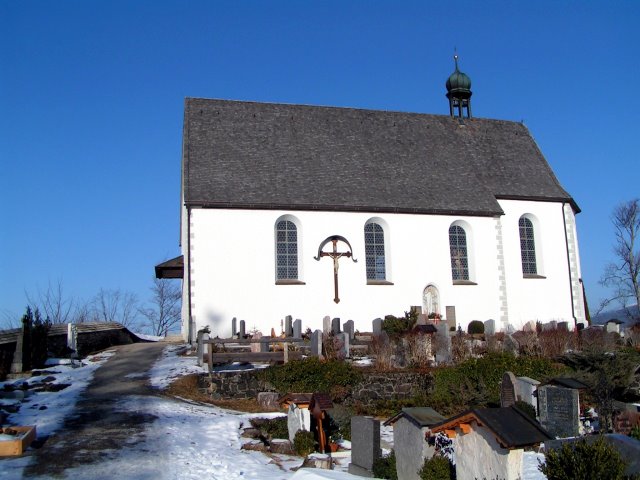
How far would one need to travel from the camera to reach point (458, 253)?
995 inches

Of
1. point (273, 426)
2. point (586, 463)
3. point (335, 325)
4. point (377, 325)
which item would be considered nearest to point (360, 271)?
point (377, 325)

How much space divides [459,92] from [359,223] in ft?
35.6

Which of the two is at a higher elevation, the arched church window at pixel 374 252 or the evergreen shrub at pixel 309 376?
the arched church window at pixel 374 252

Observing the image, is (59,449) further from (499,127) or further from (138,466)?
(499,127)

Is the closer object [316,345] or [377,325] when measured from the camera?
[316,345]

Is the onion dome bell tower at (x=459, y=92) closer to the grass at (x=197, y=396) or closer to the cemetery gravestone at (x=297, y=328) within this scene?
the cemetery gravestone at (x=297, y=328)

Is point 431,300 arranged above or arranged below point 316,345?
above

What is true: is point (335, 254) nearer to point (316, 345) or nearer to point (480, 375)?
point (316, 345)

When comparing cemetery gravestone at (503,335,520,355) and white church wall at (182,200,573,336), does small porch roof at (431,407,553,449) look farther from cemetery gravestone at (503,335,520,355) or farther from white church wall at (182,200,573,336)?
white church wall at (182,200,573,336)

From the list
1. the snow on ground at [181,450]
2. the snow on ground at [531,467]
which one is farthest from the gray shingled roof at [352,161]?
the snow on ground at [531,467]

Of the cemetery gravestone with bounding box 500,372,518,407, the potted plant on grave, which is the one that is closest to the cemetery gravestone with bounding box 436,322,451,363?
the cemetery gravestone with bounding box 500,372,518,407

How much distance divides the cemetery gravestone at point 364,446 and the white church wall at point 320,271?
12345 mm

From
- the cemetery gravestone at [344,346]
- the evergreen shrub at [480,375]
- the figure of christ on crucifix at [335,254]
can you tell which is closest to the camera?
the evergreen shrub at [480,375]

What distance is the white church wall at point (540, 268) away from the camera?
2552 cm
